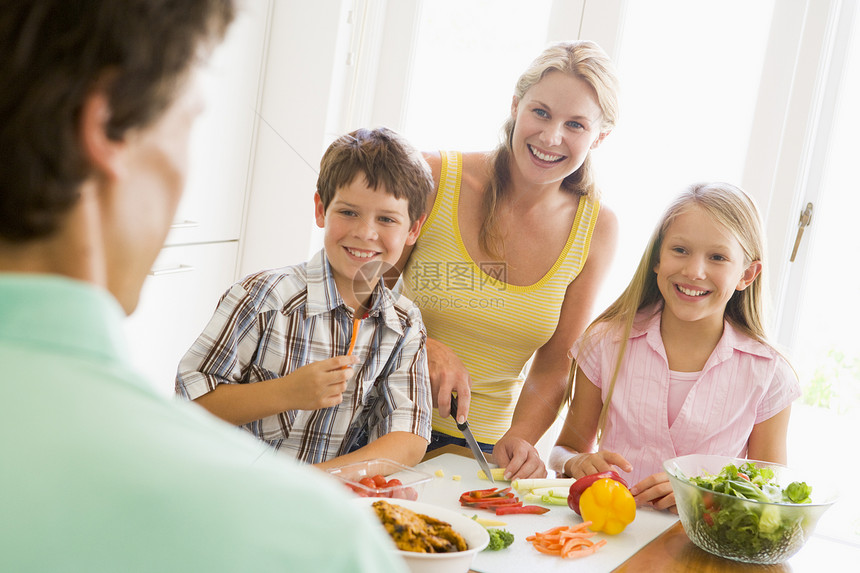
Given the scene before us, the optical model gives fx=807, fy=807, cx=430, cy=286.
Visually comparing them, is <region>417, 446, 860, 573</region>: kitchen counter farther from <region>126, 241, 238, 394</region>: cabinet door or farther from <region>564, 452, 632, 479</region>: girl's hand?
<region>126, 241, 238, 394</region>: cabinet door

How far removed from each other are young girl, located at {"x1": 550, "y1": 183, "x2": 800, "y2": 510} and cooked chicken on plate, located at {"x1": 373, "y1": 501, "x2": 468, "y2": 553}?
0.63m

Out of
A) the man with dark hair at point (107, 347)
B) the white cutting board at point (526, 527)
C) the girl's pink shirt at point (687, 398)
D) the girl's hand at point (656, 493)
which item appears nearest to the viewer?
the man with dark hair at point (107, 347)

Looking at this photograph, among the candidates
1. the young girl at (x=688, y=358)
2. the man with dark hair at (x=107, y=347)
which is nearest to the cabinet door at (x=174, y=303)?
the young girl at (x=688, y=358)

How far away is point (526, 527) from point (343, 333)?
428mm

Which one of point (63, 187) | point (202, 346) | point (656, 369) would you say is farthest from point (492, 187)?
point (63, 187)

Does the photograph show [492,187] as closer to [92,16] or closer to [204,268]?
[204,268]

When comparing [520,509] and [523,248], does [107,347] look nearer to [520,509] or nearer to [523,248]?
[520,509]

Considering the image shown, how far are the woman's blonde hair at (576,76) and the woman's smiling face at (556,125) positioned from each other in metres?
0.01

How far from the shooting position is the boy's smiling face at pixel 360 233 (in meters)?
1.24

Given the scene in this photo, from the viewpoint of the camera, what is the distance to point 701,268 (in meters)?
1.46

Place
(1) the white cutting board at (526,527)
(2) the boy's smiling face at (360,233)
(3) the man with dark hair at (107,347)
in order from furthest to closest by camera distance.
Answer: (2) the boy's smiling face at (360,233)
(1) the white cutting board at (526,527)
(3) the man with dark hair at (107,347)

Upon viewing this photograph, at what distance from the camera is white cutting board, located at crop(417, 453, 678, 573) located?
2.89ft

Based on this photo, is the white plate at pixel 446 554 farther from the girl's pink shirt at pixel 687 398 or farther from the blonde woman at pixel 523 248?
the girl's pink shirt at pixel 687 398

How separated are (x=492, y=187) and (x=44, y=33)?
1.32 meters
